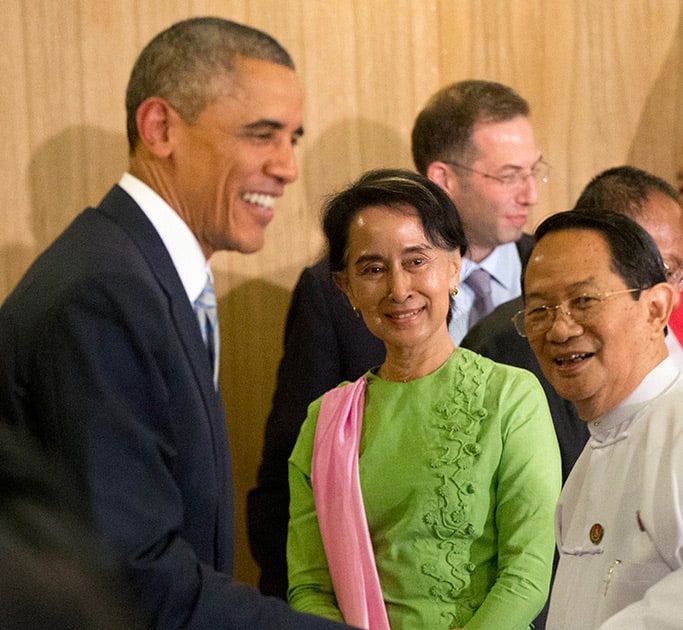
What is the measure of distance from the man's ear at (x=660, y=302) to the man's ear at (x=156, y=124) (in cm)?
85

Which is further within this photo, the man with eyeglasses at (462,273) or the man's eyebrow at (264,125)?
the man with eyeglasses at (462,273)

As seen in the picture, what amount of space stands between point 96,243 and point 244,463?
1.86 m

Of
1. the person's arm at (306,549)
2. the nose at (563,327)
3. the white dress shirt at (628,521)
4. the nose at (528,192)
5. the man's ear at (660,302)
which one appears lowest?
the person's arm at (306,549)

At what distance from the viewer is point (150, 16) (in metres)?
3.27

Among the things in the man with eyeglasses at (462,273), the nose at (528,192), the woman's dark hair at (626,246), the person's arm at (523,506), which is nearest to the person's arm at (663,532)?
the woman's dark hair at (626,246)

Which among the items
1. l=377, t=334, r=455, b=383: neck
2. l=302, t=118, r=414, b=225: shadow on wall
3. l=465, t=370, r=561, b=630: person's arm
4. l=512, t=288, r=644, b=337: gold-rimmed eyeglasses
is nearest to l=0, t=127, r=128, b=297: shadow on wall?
l=302, t=118, r=414, b=225: shadow on wall

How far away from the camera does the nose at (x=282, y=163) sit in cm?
202

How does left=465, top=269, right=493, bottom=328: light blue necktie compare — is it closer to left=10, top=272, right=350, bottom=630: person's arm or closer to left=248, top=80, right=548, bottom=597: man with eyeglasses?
left=248, top=80, right=548, bottom=597: man with eyeglasses

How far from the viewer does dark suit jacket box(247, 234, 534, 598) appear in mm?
2771

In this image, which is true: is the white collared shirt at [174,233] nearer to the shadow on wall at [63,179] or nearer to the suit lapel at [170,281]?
the suit lapel at [170,281]

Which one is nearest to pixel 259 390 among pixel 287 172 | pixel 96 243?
pixel 287 172

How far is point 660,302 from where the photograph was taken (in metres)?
1.76

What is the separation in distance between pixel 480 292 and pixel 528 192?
12.9 inches

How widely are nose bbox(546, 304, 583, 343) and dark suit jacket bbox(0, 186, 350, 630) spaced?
21.3 inches
